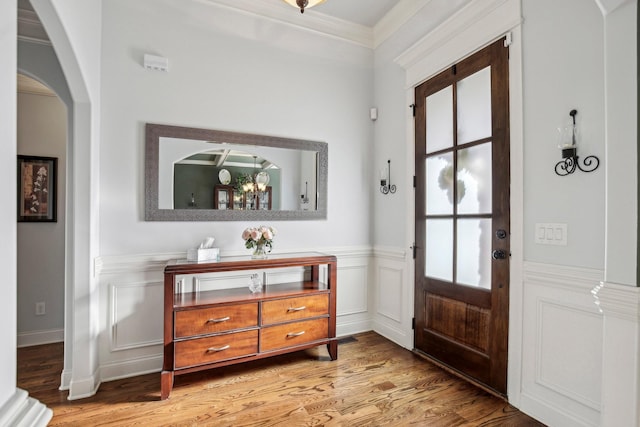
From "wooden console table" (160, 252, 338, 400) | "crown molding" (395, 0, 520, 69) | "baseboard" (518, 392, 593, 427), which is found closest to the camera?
"baseboard" (518, 392, 593, 427)

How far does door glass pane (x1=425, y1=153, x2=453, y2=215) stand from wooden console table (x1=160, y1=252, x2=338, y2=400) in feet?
3.27

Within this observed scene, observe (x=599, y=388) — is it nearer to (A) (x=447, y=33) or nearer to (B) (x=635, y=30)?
(B) (x=635, y=30)

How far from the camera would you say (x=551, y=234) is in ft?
6.41

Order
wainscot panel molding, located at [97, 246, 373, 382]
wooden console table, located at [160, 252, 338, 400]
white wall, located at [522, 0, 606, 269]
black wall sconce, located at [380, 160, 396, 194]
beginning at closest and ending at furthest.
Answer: white wall, located at [522, 0, 606, 269] < wooden console table, located at [160, 252, 338, 400] < wainscot panel molding, located at [97, 246, 373, 382] < black wall sconce, located at [380, 160, 396, 194]

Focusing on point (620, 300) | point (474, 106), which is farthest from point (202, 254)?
point (620, 300)

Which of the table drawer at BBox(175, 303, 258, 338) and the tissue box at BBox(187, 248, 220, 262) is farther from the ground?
the tissue box at BBox(187, 248, 220, 262)

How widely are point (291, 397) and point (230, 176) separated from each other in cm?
183

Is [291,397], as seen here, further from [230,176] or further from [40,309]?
[40,309]

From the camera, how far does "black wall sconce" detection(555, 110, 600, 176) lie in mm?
1797

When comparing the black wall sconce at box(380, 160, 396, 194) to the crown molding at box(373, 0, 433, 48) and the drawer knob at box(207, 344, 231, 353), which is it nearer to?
the crown molding at box(373, 0, 433, 48)

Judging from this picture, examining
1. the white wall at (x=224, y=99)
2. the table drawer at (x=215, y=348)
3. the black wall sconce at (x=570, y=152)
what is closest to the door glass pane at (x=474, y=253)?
the black wall sconce at (x=570, y=152)

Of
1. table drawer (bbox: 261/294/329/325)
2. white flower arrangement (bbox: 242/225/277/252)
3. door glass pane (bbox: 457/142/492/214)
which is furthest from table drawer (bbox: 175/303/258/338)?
door glass pane (bbox: 457/142/492/214)

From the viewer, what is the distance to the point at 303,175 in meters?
3.24

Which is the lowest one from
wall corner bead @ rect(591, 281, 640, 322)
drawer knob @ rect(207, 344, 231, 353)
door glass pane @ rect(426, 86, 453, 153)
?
drawer knob @ rect(207, 344, 231, 353)
